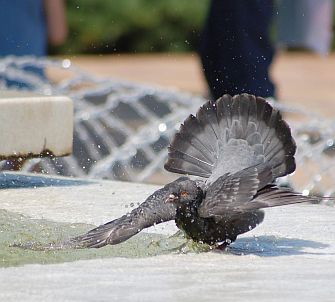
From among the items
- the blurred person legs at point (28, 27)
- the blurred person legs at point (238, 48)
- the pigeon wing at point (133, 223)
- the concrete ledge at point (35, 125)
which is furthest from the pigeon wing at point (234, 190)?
the blurred person legs at point (28, 27)

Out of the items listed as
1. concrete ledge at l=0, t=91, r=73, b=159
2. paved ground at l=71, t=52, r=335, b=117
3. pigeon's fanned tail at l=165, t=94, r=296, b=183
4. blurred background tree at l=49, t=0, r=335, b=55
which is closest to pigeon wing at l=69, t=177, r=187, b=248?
pigeon's fanned tail at l=165, t=94, r=296, b=183

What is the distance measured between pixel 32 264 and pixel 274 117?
0.86 meters

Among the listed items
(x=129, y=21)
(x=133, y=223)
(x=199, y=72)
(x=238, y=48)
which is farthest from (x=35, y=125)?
(x=129, y=21)

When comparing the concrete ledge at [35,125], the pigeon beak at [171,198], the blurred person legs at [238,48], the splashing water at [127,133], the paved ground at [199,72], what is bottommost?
the pigeon beak at [171,198]

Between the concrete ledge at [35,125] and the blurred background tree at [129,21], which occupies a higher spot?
the blurred background tree at [129,21]

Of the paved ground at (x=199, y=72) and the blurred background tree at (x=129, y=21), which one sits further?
the blurred background tree at (x=129, y=21)

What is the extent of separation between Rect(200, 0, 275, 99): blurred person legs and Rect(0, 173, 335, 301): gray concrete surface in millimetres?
2574

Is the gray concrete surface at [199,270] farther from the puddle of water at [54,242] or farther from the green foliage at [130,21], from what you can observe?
the green foliage at [130,21]

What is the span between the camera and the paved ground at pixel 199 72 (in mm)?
13312

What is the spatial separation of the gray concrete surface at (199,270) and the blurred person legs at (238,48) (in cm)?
257

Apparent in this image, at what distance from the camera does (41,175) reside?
199 inches

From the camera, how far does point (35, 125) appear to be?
4.68 metres

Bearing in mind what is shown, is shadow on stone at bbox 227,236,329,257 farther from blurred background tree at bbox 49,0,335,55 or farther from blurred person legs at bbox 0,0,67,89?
blurred background tree at bbox 49,0,335,55

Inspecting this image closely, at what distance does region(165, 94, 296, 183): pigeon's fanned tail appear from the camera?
3662 mm
